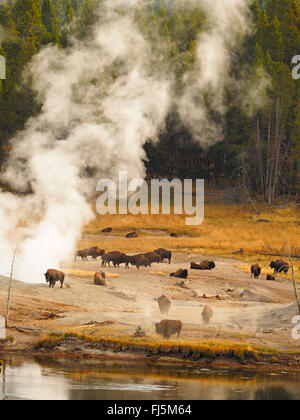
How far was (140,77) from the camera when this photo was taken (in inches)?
2395

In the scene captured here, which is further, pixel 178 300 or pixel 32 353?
pixel 178 300

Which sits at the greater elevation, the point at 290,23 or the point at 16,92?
the point at 290,23

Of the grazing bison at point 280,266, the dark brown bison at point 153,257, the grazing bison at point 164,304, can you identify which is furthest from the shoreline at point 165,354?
the dark brown bison at point 153,257

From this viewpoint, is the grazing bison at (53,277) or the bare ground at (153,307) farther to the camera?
the grazing bison at (53,277)

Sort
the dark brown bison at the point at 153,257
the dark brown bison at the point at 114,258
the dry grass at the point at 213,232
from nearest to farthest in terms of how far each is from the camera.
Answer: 1. the dark brown bison at the point at 114,258
2. the dark brown bison at the point at 153,257
3. the dry grass at the point at 213,232

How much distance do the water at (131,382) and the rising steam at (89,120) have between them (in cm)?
1096

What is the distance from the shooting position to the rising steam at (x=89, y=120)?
122 feet

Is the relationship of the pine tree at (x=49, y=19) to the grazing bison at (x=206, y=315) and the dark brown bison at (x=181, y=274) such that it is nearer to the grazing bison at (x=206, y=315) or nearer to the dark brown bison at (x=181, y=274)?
the dark brown bison at (x=181, y=274)

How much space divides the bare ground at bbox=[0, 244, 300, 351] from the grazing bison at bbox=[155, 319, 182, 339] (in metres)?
0.39

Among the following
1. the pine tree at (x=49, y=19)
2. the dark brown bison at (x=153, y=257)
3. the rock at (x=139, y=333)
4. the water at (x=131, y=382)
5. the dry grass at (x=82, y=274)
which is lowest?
the water at (x=131, y=382)

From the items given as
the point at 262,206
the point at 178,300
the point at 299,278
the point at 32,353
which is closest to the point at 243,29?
the point at 262,206

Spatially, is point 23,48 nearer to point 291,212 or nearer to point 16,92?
point 16,92

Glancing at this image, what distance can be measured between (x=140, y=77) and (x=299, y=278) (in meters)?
26.9

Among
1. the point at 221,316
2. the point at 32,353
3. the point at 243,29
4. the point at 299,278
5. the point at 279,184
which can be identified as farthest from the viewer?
the point at 243,29
